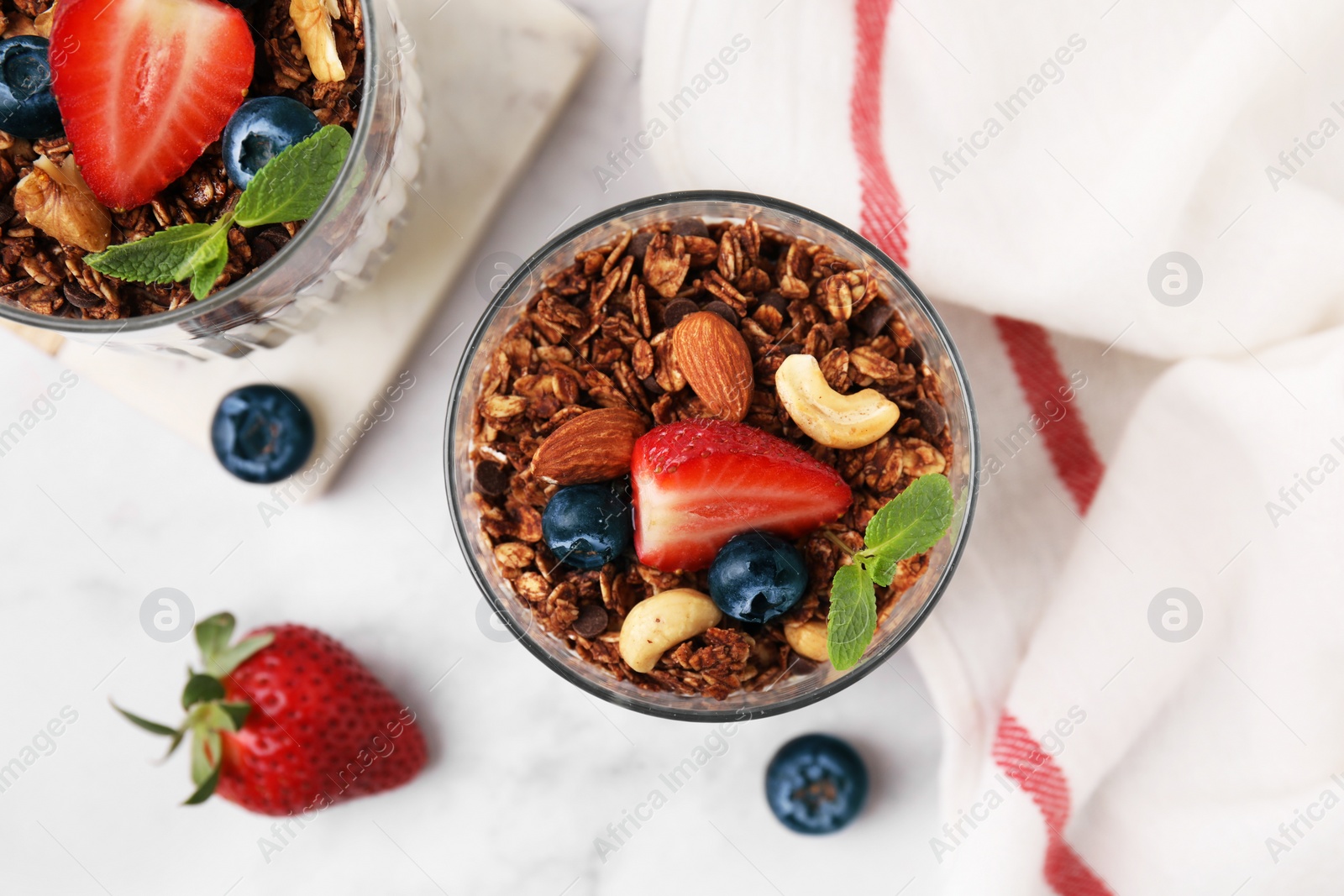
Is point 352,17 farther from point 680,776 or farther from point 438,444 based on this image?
point 680,776

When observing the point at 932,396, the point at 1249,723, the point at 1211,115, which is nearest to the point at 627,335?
the point at 932,396

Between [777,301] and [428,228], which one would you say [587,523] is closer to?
[777,301]

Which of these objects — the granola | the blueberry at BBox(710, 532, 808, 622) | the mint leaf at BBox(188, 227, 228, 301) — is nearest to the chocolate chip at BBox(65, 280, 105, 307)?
the mint leaf at BBox(188, 227, 228, 301)

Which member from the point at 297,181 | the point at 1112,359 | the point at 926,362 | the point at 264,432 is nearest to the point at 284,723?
the point at 264,432

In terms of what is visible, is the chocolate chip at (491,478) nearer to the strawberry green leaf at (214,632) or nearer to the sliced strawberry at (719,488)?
the sliced strawberry at (719,488)

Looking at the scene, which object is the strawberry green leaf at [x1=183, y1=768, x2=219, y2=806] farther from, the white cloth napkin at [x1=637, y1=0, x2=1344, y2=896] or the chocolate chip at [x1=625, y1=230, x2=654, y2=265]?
the white cloth napkin at [x1=637, y1=0, x2=1344, y2=896]

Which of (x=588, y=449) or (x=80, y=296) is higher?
(x=588, y=449)
